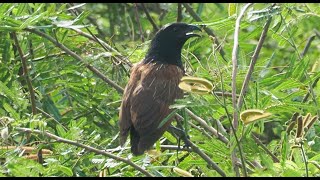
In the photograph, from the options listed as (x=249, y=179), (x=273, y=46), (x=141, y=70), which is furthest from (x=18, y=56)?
(x=273, y=46)

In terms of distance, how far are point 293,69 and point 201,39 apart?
4.12ft

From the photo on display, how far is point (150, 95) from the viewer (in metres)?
5.37

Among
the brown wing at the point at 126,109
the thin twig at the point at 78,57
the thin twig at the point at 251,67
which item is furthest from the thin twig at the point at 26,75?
the thin twig at the point at 251,67

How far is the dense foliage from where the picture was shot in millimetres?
4207

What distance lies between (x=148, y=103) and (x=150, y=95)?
0.08 m

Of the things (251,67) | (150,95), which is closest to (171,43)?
(150,95)

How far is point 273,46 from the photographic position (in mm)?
8328

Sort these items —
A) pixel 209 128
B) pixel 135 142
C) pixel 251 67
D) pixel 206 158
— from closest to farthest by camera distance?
pixel 251 67
pixel 206 158
pixel 209 128
pixel 135 142

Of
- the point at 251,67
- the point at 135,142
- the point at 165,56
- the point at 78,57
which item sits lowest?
the point at 135,142

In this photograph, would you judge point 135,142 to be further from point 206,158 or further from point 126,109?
point 206,158

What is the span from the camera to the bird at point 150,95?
5.08 m

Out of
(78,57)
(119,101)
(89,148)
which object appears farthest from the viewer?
(119,101)

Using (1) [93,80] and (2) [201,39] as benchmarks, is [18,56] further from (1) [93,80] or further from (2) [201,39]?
(2) [201,39]

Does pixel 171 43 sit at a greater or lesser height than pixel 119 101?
greater
